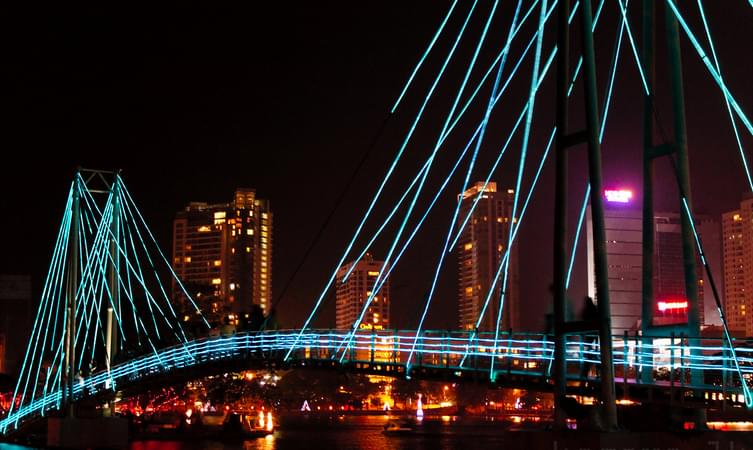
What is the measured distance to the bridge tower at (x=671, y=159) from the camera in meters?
27.6

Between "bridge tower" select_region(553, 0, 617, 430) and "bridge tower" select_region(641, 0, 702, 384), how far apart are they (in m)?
5.67

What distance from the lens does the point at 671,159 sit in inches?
1114

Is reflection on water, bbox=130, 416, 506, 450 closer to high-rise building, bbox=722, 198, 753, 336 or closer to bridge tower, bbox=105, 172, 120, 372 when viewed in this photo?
bridge tower, bbox=105, 172, 120, 372

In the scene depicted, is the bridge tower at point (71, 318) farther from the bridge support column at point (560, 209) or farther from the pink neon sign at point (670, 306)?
the pink neon sign at point (670, 306)

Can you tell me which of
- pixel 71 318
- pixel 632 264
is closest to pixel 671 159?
pixel 71 318

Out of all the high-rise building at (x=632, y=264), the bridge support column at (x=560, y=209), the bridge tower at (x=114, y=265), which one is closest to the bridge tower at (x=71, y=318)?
the bridge tower at (x=114, y=265)

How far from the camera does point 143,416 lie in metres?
82.6

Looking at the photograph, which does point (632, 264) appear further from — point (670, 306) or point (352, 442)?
point (352, 442)

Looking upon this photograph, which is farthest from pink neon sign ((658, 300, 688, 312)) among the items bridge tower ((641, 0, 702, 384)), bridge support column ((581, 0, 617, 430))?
bridge support column ((581, 0, 617, 430))

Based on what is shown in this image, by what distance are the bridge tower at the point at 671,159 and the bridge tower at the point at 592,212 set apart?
5.67 metres

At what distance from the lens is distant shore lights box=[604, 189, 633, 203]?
5812 inches

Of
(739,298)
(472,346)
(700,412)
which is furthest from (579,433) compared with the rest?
(739,298)

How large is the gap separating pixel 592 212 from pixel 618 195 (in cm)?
13028

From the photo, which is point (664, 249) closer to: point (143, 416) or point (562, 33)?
point (143, 416)
